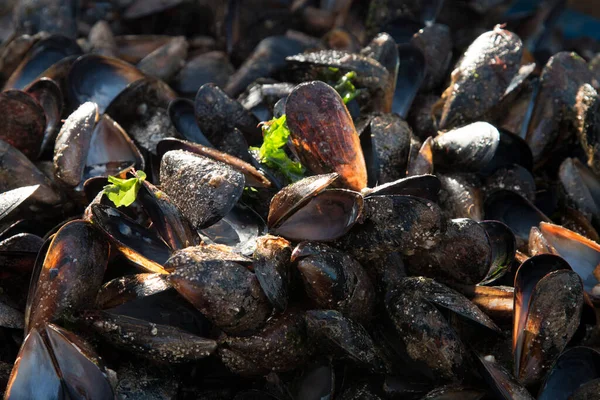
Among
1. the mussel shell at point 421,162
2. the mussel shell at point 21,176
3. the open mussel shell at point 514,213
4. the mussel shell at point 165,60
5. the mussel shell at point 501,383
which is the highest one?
the mussel shell at point 165,60

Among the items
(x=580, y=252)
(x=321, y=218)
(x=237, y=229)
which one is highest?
(x=321, y=218)

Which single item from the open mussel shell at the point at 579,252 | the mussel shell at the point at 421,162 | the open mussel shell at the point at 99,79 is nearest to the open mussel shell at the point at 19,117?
the open mussel shell at the point at 99,79

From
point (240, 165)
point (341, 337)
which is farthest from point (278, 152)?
point (341, 337)

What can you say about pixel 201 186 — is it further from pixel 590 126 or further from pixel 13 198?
pixel 590 126

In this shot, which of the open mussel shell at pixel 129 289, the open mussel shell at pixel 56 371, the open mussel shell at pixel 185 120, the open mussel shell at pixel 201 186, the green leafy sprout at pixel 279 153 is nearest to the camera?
the open mussel shell at pixel 56 371

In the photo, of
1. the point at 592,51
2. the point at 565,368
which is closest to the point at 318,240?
the point at 565,368

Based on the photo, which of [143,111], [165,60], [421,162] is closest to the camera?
[421,162]

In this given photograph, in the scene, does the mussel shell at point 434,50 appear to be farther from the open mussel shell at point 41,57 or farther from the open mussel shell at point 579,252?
the open mussel shell at point 41,57
